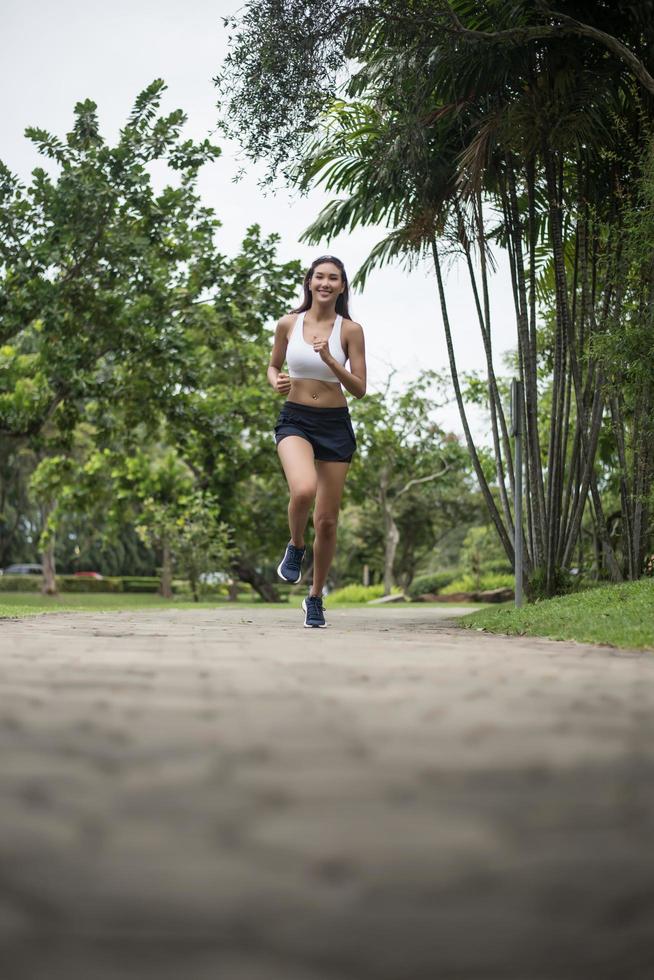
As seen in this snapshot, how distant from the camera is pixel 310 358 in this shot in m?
5.48

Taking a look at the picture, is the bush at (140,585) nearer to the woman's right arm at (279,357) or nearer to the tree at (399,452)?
the tree at (399,452)

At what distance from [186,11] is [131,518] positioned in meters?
14.7

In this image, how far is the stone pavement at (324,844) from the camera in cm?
101

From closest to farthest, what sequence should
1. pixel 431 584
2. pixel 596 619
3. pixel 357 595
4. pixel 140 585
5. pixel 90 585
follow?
1. pixel 596 619
2. pixel 357 595
3. pixel 431 584
4. pixel 90 585
5. pixel 140 585

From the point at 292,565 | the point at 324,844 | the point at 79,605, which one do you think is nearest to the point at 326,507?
the point at 292,565

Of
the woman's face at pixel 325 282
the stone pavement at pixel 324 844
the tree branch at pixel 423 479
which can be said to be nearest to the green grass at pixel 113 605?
the woman's face at pixel 325 282

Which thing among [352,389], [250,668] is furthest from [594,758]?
[352,389]

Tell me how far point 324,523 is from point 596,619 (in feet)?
5.10

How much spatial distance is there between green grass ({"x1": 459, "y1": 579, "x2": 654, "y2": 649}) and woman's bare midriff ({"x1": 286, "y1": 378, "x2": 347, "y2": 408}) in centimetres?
158

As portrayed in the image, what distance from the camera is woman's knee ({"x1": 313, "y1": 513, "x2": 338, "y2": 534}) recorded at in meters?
5.47

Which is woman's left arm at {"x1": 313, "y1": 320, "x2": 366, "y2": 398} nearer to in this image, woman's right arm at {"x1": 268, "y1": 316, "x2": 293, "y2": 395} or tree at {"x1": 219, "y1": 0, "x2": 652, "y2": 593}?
woman's right arm at {"x1": 268, "y1": 316, "x2": 293, "y2": 395}

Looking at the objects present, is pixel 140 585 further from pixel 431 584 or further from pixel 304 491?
pixel 304 491

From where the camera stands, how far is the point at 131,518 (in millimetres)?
22875

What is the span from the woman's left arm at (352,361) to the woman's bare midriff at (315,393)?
8 centimetres
